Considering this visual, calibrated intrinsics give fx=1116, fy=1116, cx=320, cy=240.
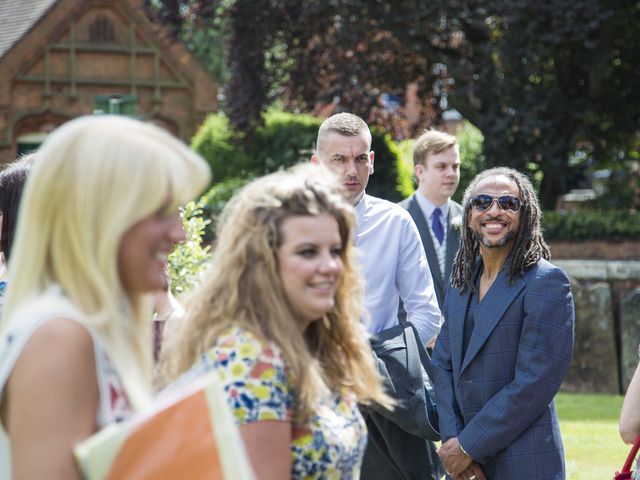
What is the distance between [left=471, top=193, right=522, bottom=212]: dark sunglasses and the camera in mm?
5262

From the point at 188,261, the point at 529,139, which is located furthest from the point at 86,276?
the point at 529,139

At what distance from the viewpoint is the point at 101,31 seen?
27.4 meters

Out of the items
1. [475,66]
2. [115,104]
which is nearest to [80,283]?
[115,104]

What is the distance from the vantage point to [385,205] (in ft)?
18.6

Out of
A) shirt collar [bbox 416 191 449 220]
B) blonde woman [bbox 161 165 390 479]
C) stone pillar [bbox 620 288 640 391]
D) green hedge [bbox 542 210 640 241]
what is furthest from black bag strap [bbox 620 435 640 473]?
green hedge [bbox 542 210 640 241]

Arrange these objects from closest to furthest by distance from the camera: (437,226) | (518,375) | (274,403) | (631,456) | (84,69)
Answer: (274,403)
(631,456)
(518,375)
(437,226)
(84,69)

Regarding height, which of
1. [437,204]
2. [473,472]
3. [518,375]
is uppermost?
[437,204]

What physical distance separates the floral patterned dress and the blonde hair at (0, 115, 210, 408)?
518 mm

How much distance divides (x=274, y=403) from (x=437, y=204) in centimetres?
480

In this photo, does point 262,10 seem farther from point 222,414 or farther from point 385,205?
point 222,414

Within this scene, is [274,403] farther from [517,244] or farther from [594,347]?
[594,347]

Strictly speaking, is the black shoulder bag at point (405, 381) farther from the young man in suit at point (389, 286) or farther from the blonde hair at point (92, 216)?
the blonde hair at point (92, 216)

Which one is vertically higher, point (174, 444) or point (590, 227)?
point (174, 444)

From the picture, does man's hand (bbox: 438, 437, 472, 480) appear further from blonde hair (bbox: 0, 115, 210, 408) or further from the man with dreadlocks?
blonde hair (bbox: 0, 115, 210, 408)
